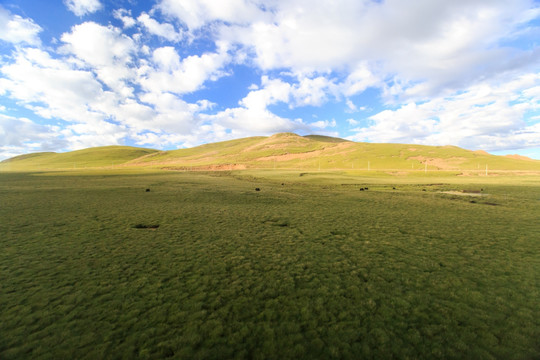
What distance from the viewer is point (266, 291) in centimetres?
742

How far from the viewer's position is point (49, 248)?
34.9ft

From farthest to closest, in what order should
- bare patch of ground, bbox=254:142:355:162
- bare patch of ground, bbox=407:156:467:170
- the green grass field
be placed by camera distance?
bare patch of ground, bbox=254:142:355:162 → bare patch of ground, bbox=407:156:467:170 → the green grass field

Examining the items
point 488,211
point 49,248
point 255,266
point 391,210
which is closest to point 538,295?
point 255,266

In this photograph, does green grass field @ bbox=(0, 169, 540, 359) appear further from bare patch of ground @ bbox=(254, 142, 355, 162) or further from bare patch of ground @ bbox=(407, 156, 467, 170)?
bare patch of ground @ bbox=(254, 142, 355, 162)

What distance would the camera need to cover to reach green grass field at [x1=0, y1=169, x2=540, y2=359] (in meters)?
5.26

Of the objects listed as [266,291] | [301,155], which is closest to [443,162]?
[301,155]

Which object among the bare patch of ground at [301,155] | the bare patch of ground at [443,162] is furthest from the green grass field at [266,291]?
the bare patch of ground at [301,155]

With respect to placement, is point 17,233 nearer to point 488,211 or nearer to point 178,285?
point 178,285

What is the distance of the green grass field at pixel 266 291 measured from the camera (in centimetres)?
526

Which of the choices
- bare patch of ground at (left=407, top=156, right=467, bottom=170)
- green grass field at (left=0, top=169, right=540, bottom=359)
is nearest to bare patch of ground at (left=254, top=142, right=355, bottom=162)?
bare patch of ground at (left=407, top=156, right=467, bottom=170)

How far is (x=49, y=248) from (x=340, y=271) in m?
12.9

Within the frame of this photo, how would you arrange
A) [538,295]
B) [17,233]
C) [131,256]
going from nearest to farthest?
[538,295] → [131,256] → [17,233]

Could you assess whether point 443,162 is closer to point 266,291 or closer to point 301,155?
point 301,155

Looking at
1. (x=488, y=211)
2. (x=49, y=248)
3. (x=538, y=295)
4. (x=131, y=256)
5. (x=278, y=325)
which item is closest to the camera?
(x=278, y=325)
